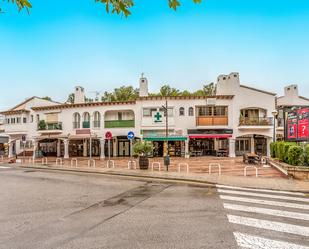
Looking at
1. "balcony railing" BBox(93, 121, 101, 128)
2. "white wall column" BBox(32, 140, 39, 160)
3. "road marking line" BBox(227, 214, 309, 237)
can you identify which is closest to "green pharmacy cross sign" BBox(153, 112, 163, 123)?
"balcony railing" BBox(93, 121, 101, 128)

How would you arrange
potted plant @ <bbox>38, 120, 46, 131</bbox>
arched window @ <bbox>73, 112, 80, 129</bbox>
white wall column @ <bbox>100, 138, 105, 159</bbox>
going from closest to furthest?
1. white wall column @ <bbox>100, 138, 105, 159</bbox>
2. arched window @ <bbox>73, 112, 80, 129</bbox>
3. potted plant @ <bbox>38, 120, 46, 131</bbox>

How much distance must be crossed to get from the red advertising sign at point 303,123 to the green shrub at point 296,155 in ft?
4.02

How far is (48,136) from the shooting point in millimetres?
30297

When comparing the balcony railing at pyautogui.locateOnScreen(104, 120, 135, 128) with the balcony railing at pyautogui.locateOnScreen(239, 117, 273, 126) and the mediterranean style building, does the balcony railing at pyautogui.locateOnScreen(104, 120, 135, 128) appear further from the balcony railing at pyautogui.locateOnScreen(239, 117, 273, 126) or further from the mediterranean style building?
the balcony railing at pyautogui.locateOnScreen(239, 117, 273, 126)

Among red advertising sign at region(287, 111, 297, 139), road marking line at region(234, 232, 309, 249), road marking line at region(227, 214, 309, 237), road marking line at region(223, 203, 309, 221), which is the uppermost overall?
red advertising sign at region(287, 111, 297, 139)

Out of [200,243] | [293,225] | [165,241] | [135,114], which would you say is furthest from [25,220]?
[135,114]

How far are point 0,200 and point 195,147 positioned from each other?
23.7m

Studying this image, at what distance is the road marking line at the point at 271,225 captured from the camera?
205 inches

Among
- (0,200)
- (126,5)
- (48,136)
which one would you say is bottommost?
(0,200)

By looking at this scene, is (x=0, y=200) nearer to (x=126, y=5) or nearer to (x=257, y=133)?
(x=126, y=5)

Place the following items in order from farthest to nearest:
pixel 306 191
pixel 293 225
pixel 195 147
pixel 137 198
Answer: pixel 195 147 < pixel 306 191 < pixel 137 198 < pixel 293 225

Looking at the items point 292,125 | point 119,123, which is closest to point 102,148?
point 119,123

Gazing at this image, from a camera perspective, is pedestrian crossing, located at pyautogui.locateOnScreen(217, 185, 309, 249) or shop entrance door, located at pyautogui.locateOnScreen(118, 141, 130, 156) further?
shop entrance door, located at pyautogui.locateOnScreen(118, 141, 130, 156)

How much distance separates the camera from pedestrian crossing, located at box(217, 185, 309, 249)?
183 inches
